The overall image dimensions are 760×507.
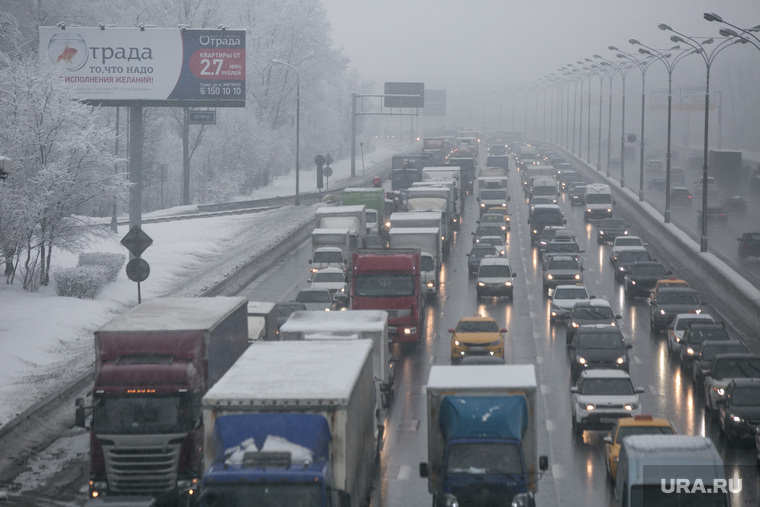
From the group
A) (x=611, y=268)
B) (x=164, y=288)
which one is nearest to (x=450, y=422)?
(x=164, y=288)

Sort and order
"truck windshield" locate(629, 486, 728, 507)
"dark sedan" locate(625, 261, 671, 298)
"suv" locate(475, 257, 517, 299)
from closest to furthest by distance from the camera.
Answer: "truck windshield" locate(629, 486, 728, 507) → "suv" locate(475, 257, 517, 299) → "dark sedan" locate(625, 261, 671, 298)

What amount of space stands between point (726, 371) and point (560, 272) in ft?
58.1

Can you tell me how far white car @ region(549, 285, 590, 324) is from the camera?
1422 inches

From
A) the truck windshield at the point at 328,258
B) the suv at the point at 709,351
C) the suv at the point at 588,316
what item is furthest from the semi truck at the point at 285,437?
the truck windshield at the point at 328,258

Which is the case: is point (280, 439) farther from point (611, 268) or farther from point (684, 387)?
point (611, 268)

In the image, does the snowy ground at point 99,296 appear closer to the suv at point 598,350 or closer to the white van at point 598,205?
the suv at point 598,350

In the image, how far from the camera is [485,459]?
628 inches

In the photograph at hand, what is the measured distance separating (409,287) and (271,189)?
6962cm

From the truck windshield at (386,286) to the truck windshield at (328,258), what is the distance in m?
11.1

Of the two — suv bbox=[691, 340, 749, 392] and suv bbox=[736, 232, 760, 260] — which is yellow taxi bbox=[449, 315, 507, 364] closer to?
suv bbox=[691, 340, 749, 392]

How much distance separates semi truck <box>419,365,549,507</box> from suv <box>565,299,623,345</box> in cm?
1586

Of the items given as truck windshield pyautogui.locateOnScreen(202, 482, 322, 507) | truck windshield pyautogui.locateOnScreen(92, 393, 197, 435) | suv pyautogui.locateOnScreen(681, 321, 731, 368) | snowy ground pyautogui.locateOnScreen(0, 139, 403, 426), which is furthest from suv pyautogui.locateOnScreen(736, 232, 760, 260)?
truck windshield pyautogui.locateOnScreen(202, 482, 322, 507)

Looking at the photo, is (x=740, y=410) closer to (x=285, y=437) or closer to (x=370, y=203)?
(x=285, y=437)

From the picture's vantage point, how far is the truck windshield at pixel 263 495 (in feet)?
43.0
